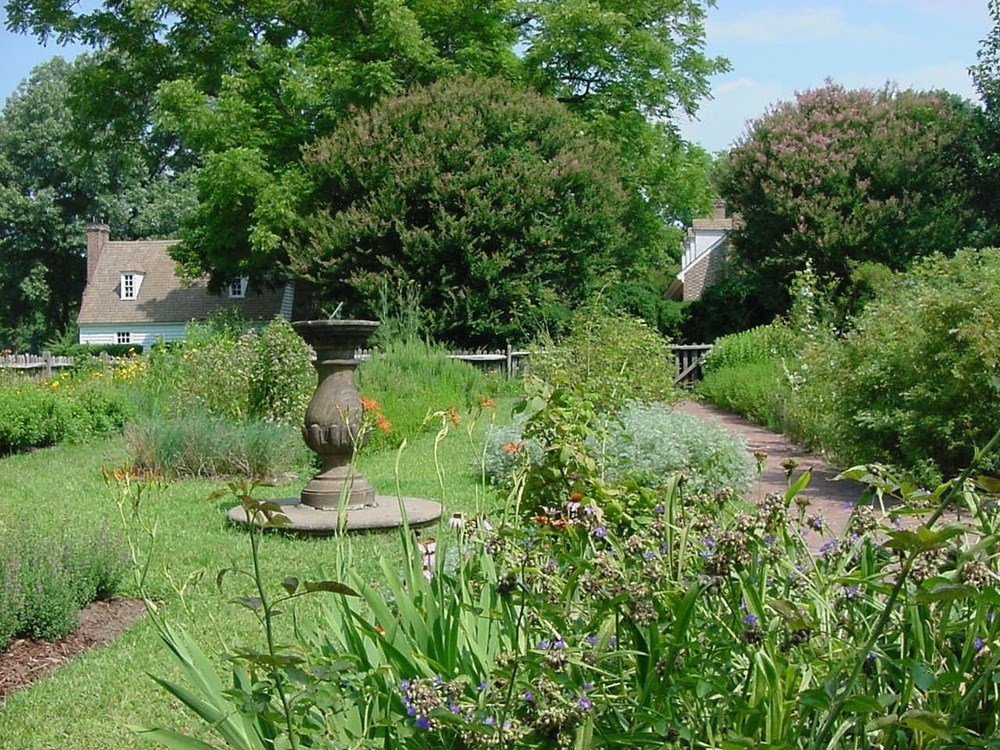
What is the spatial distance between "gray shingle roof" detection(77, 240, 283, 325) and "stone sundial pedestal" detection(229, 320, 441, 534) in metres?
34.8

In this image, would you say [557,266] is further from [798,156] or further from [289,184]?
[798,156]

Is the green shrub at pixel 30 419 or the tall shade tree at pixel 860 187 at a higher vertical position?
the tall shade tree at pixel 860 187

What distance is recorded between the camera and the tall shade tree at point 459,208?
Answer: 2095 cm

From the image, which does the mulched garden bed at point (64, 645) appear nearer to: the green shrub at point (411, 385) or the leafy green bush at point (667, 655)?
the leafy green bush at point (667, 655)

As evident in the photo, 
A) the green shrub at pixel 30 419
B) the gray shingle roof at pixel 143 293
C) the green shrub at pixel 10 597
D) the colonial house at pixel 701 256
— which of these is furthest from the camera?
the gray shingle roof at pixel 143 293

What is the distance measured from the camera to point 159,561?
638cm

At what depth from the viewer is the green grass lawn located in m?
3.87

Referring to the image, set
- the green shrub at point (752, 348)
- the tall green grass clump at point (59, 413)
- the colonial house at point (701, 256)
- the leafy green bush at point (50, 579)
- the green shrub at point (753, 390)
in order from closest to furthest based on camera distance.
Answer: the leafy green bush at point (50, 579) < the tall green grass clump at point (59, 413) < the green shrub at point (753, 390) < the green shrub at point (752, 348) < the colonial house at point (701, 256)

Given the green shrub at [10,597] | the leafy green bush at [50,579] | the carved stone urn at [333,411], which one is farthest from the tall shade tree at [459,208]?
the green shrub at [10,597]

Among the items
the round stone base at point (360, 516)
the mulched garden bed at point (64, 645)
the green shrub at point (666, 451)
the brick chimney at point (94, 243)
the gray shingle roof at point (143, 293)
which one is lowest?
the mulched garden bed at point (64, 645)

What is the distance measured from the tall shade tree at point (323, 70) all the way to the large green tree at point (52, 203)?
18.3 metres

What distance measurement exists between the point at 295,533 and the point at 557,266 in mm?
15405

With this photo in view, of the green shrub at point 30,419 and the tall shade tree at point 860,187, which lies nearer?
the green shrub at point 30,419

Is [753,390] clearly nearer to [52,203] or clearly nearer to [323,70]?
[323,70]
